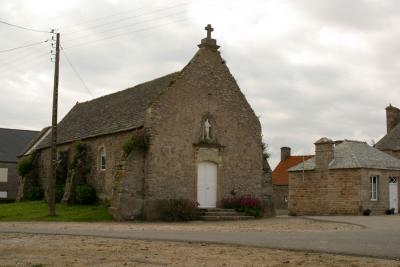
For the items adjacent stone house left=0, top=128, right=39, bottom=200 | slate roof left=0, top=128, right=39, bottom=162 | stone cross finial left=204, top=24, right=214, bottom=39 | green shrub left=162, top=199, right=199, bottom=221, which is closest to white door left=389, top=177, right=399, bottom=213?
green shrub left=162, top=199, right=199, bottom=221

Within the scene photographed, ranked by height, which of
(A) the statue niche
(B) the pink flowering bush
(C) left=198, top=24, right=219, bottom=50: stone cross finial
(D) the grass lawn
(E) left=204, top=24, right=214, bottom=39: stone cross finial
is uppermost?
(E) left=204, top=24, right=214, bottom=39: stone cross finial

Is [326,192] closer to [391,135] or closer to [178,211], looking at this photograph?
[178,211]

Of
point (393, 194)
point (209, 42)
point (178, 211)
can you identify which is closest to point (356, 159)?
point (393, 194)

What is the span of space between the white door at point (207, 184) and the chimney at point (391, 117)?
28513 mm

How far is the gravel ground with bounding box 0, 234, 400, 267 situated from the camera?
1073 centimetres

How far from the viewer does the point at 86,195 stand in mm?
30125

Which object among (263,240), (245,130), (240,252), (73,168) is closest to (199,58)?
(245,130)

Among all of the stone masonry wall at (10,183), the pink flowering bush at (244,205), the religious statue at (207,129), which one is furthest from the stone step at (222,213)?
the stone masonry wall at (10,183)

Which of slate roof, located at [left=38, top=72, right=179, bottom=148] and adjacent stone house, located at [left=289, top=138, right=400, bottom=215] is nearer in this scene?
slate roof, located at [left=38, top=72, right=179, bottom=148]

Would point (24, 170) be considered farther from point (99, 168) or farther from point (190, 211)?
point (190, 211)

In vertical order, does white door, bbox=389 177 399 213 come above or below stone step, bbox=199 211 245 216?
above

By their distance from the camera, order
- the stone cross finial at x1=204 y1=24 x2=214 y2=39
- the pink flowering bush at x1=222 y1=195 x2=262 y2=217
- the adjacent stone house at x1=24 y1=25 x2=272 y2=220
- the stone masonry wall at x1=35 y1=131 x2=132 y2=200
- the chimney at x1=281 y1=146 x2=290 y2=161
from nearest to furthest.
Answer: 1. the adjacent stone house at x1=24 y1=25 x2=272 y2=220
2. the pink flowering bush at x1=222 y1=195 x2=262 y2=217
3. the stone masonry wall at x1=35 y1=131 x2=132 y2=200
4. the stone cross finial at x1=204 y1=24 x2=214 y2=39
5. the chimney at x1=281 y1=146 x2=290 y2=161

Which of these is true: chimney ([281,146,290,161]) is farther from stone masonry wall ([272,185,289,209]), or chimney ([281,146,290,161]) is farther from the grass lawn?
the grass lawn

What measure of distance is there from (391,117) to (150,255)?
44.3 meters
